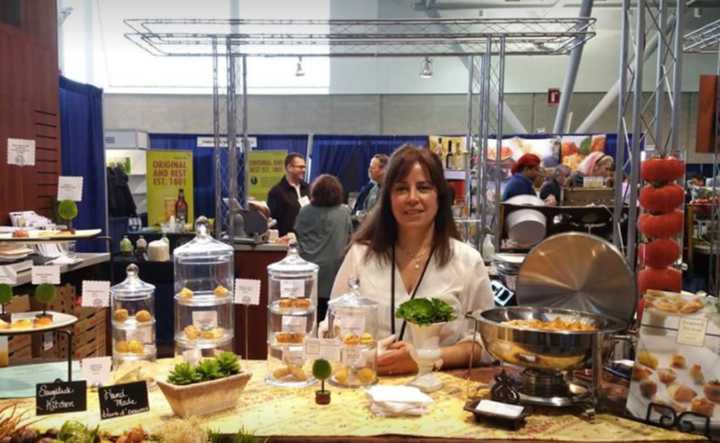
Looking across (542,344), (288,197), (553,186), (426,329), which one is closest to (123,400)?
(426,329)

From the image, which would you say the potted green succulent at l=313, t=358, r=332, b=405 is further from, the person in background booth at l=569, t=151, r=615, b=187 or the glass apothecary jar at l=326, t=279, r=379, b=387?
the person in background booth at l=569, t=151, r=615, b=187

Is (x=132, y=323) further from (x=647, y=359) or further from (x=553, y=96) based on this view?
(x=553, y=96)

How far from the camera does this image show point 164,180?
9227 millimetres

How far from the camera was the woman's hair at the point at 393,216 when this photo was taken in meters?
2.25

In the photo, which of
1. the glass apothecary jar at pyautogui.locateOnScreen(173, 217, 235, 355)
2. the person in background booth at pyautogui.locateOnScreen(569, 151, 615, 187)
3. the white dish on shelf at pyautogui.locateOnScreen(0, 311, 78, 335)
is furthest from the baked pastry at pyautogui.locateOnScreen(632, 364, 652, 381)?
the person in background booth at pyautogui.locateOnScreen(569, 151, 615, 187)

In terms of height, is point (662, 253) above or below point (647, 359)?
above

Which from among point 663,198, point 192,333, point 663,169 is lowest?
point 192,333

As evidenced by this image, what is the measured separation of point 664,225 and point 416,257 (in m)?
0.98

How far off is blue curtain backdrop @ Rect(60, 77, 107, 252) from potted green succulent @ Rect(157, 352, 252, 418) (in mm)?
4726

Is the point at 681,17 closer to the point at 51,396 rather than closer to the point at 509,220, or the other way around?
the point at 509,220

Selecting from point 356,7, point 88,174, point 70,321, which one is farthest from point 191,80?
point 70,321

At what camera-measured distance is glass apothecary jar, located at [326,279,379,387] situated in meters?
1.90

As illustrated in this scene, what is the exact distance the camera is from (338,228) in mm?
4934

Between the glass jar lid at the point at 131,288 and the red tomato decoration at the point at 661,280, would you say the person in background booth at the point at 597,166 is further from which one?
the glass jar lid at the point at 131,288
